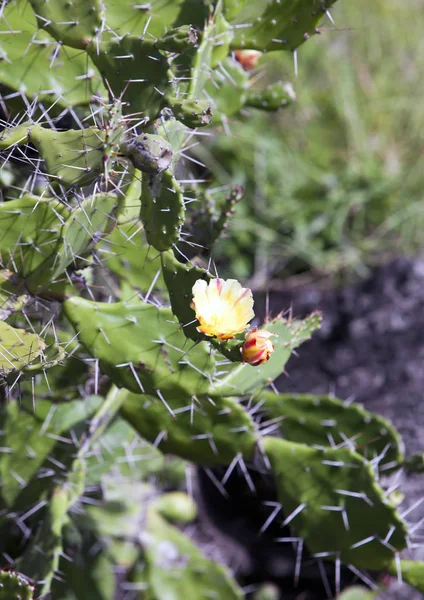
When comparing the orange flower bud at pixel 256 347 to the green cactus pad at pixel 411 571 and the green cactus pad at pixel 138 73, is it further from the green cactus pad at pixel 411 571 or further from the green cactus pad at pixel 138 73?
the green cactus pad at pixel 411 571

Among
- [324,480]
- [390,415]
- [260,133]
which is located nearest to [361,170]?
[260,133]

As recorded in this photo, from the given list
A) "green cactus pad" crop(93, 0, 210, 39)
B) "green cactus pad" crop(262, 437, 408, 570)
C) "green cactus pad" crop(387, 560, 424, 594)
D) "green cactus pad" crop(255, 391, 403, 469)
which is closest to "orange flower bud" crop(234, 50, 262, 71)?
"green cactus pad" crop(93, 0, 210, 39)

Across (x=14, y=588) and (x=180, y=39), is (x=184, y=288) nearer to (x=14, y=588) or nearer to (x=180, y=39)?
(x=180, y=39)

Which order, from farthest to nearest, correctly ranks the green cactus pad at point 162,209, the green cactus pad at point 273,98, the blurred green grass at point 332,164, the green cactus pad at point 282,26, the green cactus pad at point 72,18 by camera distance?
the blurred green grass at point 332,164, the green cactus pad at point 273,98, the green cactus pad at point 282,26, the green cactus pad at point 72,18, the green cactus pad at point 162,209

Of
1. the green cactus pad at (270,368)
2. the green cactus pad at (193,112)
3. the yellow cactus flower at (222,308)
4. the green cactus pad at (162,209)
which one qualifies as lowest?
the green cactus pad at (270,368)

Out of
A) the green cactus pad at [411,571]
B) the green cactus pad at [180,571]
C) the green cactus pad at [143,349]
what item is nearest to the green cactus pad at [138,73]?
the green cactus pad at [143,349]

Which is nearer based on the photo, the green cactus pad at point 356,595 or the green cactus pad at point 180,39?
the green cactus pad at point 180,39

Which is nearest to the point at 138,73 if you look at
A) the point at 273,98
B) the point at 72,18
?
the point at 72,18

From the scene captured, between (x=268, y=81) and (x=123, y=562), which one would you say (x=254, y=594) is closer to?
(x=123, y=562)
